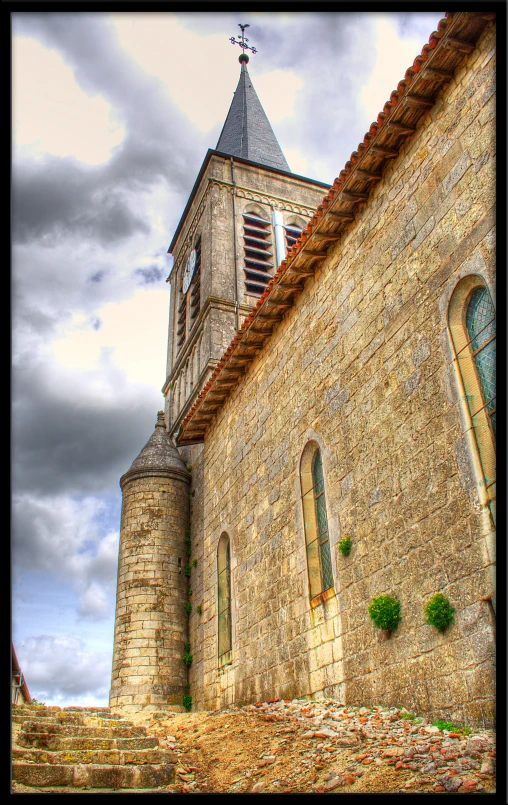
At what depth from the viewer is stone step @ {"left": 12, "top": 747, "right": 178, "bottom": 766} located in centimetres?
570

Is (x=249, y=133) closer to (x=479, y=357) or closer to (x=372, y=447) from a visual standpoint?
(x=372, y=447)

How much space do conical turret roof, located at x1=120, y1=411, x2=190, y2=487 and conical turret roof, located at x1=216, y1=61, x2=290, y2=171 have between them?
1449 cm

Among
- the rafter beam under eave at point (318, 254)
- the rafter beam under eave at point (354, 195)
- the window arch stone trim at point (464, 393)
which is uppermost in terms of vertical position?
the rafter beam under eave at point (354, 195)

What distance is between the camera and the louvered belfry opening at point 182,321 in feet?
78.7

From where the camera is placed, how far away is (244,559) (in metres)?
11.3

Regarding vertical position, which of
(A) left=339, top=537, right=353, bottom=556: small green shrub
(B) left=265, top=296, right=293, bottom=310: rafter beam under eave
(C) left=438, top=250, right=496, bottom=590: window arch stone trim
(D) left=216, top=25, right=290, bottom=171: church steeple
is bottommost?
(A) left=339, top=537, right=353, bottom=556: small green shrub

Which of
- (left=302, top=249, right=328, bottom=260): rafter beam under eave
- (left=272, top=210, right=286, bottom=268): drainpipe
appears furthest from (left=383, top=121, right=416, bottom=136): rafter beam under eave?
(left=272, top=210, right=286, bottom=268): drainpipe

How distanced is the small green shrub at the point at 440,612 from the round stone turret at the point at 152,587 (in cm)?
1040

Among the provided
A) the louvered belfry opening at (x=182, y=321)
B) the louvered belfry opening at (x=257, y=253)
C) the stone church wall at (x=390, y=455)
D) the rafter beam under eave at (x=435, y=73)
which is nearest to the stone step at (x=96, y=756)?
the stone church wall at (x=390, y=455)

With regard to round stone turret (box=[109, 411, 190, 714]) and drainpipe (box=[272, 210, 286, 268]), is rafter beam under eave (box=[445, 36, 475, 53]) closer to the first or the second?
round stone turret (box=[109, 411, 190, 714])

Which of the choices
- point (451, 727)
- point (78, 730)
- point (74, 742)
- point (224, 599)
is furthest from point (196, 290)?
point (451, 727)

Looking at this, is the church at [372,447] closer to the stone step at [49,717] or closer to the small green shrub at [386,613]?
the small green shrub at [386,613]

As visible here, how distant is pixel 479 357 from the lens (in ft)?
20.0

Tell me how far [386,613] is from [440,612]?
0.88m
